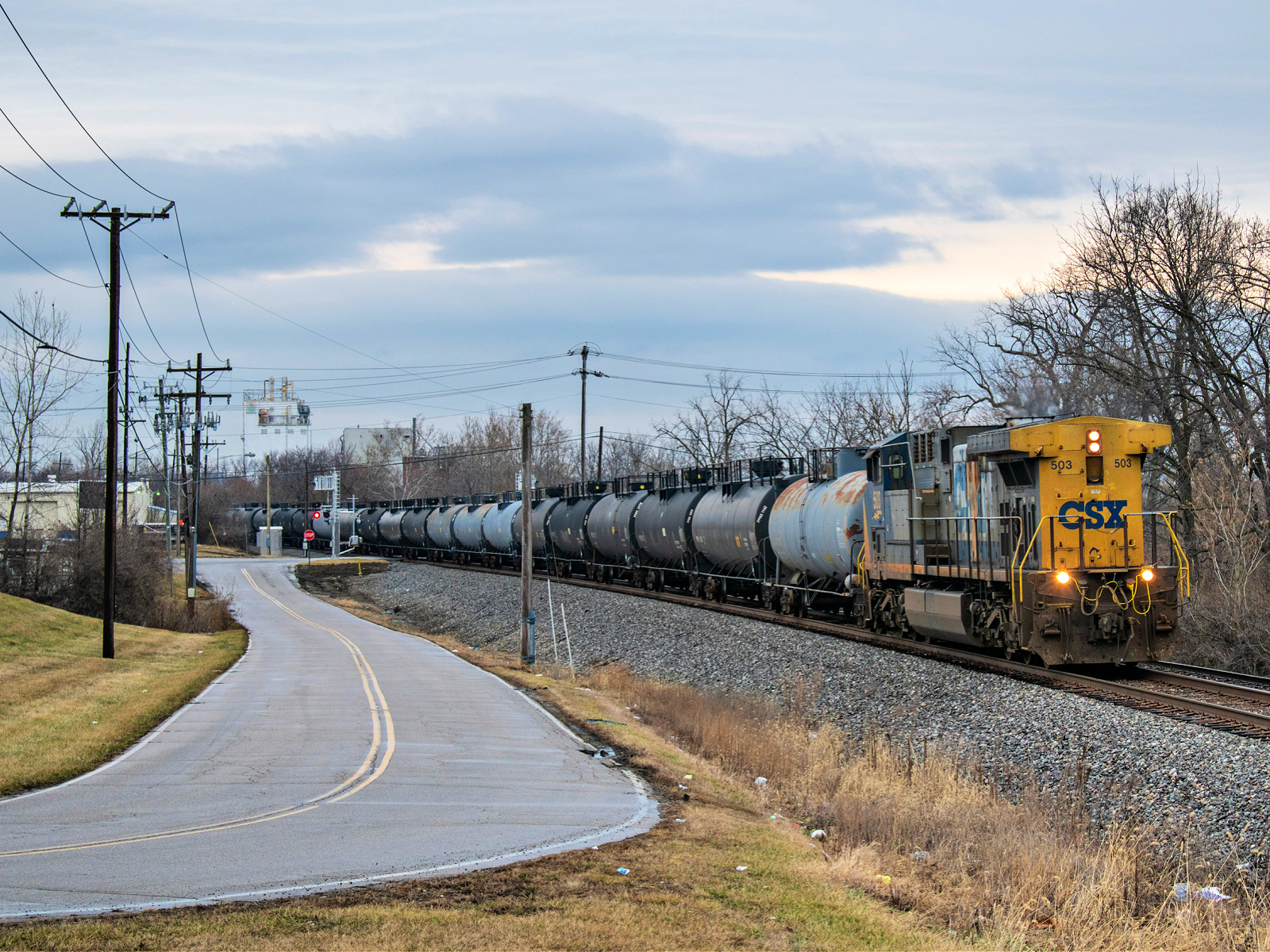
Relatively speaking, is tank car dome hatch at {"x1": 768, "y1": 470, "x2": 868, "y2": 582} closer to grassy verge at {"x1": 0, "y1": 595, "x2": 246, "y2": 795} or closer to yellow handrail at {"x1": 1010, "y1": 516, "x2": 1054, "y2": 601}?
yellow handrail at {"x1": 1010, "y1": 516, "x2": 1054, "y2": 601}

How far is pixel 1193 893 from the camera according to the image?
9039 millimetres

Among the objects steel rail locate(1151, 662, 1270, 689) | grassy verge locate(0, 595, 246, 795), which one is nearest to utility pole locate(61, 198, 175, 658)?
grassy verge locate(0, 595, 246, 795)

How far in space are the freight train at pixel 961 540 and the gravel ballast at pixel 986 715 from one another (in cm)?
138

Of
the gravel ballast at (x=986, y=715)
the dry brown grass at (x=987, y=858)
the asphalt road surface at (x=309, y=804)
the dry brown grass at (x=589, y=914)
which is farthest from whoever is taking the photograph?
the gravel ballast at (x=986, y=715)

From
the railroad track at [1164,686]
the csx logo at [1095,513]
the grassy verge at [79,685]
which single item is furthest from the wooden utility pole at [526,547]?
the csx logo at [1095,513]

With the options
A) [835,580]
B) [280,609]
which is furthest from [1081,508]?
[280,609]

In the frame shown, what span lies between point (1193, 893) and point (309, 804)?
8.47m

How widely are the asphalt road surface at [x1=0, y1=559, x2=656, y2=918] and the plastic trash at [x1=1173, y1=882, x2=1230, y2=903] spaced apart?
4.71 metres

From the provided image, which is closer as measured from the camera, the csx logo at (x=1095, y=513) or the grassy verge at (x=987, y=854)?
the grassy verge at (x=987, y=854)

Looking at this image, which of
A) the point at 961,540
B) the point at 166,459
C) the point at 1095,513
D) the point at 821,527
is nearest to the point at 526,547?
the point at 821,527

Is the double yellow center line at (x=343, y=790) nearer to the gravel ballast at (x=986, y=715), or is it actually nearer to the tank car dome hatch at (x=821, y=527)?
the gravel ballast at (x=986, y=715)

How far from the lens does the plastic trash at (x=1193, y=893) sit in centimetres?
873

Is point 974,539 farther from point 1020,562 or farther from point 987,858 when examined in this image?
point 987,858

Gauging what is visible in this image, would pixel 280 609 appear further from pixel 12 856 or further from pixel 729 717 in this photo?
pixel 12 856
